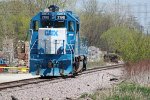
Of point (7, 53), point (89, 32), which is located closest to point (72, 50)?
point (7, 53)

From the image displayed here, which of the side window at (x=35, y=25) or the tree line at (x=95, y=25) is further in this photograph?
the tree line at (x=95, y=25)

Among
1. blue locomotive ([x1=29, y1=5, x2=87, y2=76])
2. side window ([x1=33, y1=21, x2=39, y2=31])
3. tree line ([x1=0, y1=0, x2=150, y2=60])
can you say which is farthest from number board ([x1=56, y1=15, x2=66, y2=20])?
tree line ([x1=0, y1=0, x2=150, y2=60])

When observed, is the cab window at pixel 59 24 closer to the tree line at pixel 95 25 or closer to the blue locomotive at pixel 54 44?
the blue locomotive at pixel 54 44

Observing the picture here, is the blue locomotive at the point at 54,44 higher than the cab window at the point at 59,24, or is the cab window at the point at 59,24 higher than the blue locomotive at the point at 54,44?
the cab window at the point at 59,24

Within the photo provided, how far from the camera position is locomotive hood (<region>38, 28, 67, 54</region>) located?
859 inches

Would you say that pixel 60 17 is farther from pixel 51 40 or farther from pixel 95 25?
pixel 95 25

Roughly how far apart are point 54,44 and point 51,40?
10.8 inches

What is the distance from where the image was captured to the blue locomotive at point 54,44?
70.1 feet

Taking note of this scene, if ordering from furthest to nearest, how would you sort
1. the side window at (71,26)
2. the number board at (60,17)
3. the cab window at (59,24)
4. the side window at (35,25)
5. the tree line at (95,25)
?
the tree line at (95,25) < the side window at (35,25) < the side window at (71,26) < the cab window at (59,24) < the number board at (60,17)

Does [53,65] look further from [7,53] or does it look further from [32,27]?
[7,53]

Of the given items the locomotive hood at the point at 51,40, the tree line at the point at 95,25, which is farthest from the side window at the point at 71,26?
the tree line at the point at 95,25

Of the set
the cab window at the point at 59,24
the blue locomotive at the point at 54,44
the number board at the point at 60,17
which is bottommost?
the blue locomotive at the point at 54,44

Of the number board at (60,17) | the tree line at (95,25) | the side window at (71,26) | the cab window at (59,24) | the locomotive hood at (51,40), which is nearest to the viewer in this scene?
the locomotive hood at (51,40)

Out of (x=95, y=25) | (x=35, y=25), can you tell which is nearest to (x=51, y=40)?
(x=35, y=25)
